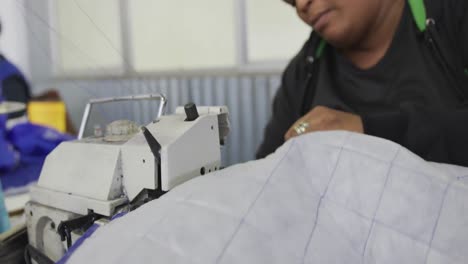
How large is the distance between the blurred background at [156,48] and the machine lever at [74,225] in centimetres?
13

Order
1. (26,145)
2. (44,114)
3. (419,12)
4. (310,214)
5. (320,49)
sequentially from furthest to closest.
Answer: (44,114) → (26,145) → (320,49) → (419,12) → (310,214)

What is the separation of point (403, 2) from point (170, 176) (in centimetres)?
61

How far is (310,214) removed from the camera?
1.20ft

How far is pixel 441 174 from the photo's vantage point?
0.40m

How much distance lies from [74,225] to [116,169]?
70 mm

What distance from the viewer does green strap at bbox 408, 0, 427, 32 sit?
0.73m

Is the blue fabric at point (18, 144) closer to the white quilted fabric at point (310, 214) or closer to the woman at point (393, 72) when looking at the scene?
the woman at point (393, 72)

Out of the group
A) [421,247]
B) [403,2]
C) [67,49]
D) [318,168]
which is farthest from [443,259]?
[403,2]

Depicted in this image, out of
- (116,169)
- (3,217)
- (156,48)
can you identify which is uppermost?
(156,48)

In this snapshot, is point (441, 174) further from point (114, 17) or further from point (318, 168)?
point (114, 17)

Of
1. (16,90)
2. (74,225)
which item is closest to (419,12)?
(74,225)

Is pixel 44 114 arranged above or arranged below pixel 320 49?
below

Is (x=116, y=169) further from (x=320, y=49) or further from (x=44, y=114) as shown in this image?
(x=44, y=114)

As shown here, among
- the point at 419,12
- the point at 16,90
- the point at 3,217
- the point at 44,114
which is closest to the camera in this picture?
the point at 3,217
